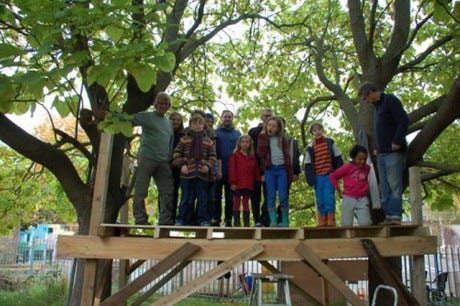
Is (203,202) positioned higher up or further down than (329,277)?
higher up

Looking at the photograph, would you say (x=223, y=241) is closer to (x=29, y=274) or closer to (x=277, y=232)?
(x=277, y=232)

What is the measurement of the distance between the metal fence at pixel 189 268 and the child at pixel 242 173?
4747 mm

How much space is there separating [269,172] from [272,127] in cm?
64

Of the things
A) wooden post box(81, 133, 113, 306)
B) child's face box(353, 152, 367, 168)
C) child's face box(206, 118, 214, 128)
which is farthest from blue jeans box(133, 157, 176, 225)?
child's face box(353, 152, 367, 168)

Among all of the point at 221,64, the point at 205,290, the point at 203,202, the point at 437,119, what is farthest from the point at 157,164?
the point at 205,290

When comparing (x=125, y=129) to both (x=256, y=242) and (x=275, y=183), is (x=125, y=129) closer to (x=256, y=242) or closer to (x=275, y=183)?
(x=256, y=242)

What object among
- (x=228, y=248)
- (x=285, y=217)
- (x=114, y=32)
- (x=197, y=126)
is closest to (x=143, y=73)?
(x=114, y=32)

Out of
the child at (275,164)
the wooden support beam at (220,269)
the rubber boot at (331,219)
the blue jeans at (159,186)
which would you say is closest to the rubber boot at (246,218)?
the child at (275,164)

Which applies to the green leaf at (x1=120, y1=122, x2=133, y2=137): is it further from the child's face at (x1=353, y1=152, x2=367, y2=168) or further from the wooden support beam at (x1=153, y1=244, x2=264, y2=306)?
the child's face at (x1=353, y1=152, x2=367, y2=168)

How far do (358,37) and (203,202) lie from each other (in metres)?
4.06

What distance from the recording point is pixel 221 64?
507 inches

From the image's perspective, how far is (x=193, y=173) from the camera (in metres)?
6.49

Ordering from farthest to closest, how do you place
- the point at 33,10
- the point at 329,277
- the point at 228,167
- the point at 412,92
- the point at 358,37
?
the point at 412,92, the point at 358,37, the point at 228,167, the point at 329,277, the point at 33,10

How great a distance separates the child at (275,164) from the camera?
260 inches
